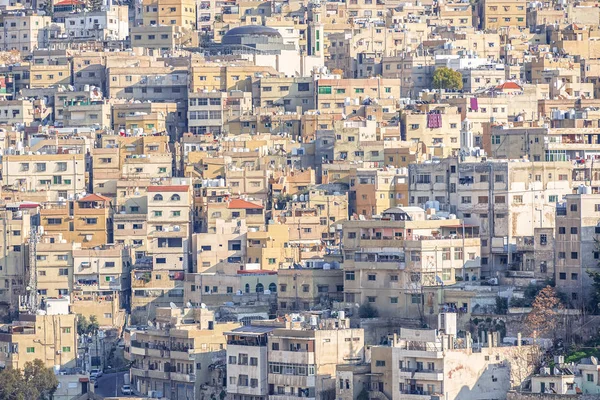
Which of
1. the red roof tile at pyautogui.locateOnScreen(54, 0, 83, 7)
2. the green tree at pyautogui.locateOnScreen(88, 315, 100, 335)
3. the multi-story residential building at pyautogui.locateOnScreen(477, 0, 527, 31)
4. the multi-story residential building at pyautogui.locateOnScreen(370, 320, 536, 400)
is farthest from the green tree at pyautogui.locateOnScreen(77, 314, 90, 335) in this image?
the red roof tile at pyautogui.locateOnScreen(54, 0, 83, 7)

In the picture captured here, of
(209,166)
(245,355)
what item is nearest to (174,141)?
(209,166)

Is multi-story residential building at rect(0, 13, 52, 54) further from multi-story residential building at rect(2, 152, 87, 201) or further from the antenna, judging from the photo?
the antenna

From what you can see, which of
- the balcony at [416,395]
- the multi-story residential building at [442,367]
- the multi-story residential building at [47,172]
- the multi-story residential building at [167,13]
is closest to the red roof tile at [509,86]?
the multi-story residential building at [47,172]

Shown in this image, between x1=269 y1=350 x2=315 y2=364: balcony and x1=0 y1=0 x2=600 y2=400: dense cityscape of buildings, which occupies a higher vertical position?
x1=0 y1=0 x2=600 y2=400: dense cityscape of buildings

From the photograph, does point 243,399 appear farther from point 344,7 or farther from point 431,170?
point 344,7

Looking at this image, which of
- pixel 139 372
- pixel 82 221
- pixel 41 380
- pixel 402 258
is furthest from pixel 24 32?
pixel 402 258

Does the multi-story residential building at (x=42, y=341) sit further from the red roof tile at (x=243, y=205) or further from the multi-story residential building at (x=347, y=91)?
the multi-story residential building at (x=347, y=91)
